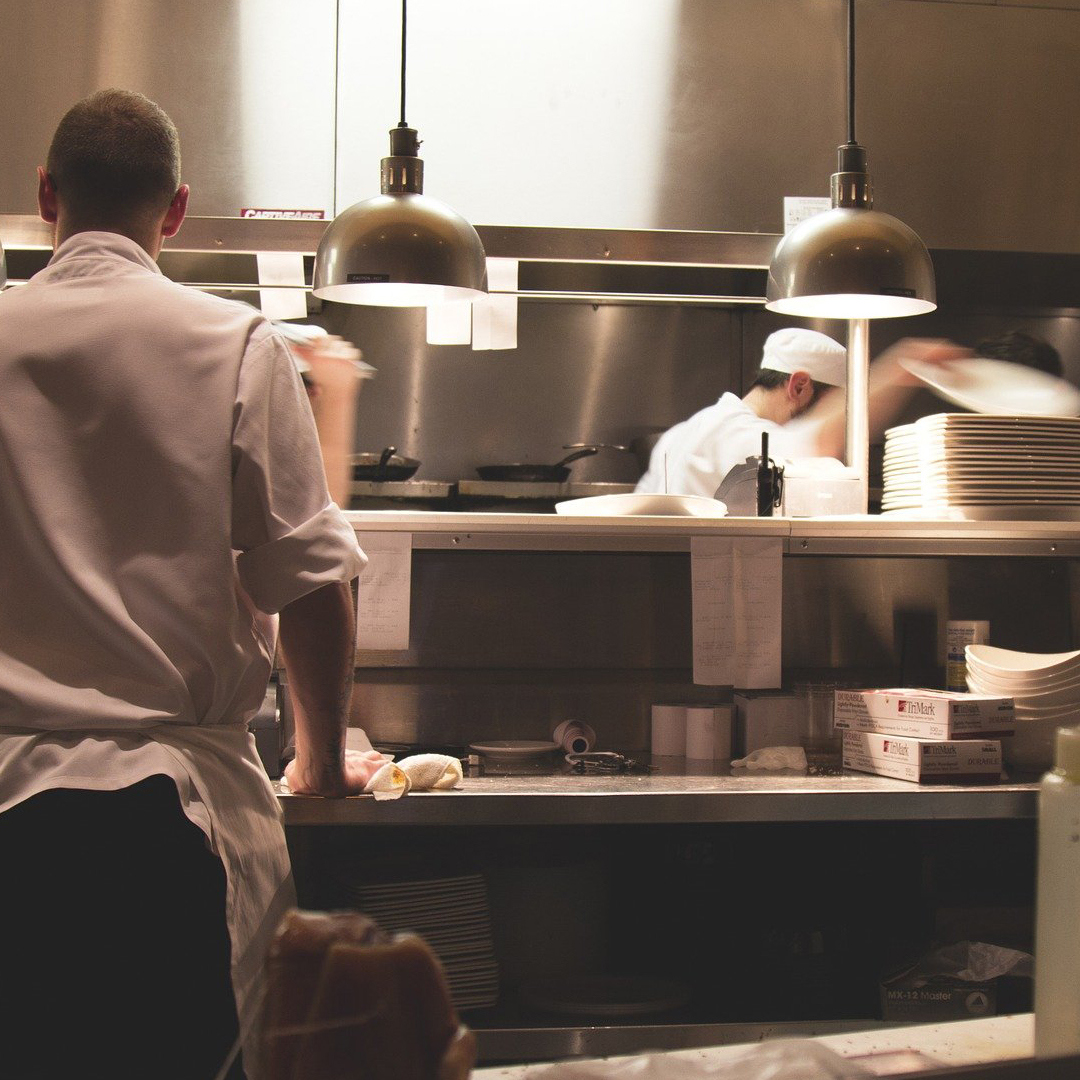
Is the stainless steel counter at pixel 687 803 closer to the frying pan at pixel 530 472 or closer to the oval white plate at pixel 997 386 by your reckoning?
the frying pan at pixel 530 472

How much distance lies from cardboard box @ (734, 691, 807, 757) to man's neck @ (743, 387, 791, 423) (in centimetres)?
89

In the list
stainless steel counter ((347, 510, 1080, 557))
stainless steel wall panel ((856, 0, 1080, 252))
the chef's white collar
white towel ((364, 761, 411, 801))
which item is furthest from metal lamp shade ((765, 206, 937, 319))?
the chef's white collar

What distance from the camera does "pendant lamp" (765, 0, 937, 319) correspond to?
7.13 ft

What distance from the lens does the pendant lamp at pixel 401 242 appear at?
2.04 m

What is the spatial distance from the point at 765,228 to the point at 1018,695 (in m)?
1.22

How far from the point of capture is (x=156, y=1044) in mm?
1171

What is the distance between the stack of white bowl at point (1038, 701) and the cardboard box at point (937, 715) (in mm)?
50

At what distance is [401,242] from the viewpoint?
2.04m

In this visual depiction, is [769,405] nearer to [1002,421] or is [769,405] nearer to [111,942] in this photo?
[1002,421]

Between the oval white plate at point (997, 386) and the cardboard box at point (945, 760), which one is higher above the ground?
the oval white plate at point (997, 386)

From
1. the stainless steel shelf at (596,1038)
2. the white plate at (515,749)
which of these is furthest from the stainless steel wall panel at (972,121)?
the stainless steel shelf at (596,1038)

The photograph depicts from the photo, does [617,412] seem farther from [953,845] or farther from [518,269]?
[953,845]

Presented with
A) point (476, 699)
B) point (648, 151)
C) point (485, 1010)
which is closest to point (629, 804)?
point (485, 1010)

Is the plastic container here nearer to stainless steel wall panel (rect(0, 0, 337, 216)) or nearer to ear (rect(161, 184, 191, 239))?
stainless steel wall panel (rect(0, 0, 337, 216))
